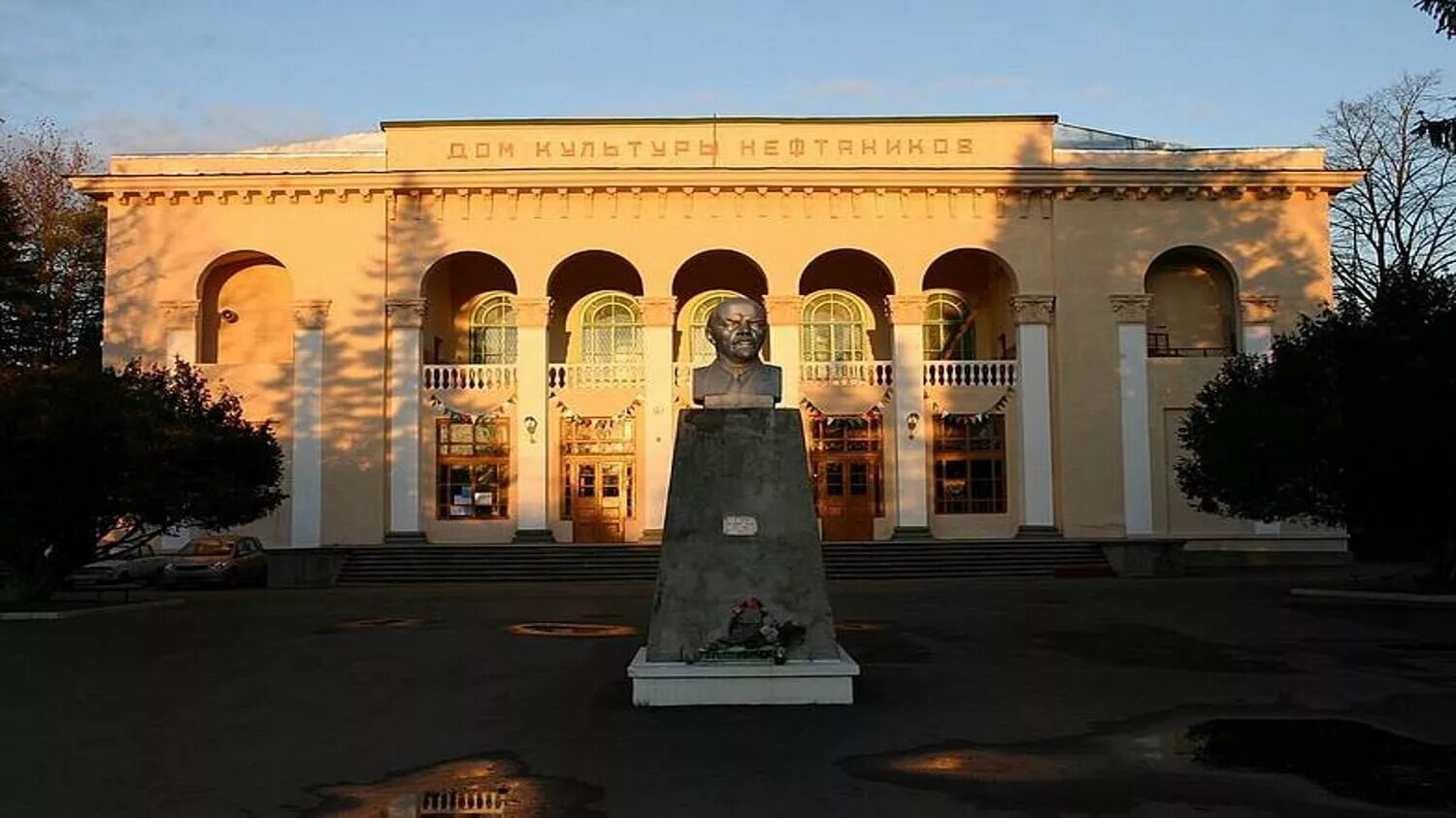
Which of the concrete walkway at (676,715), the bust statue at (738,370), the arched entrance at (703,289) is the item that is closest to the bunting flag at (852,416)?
the arched entrance at (703,289)

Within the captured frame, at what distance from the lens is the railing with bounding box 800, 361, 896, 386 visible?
34.2 meters

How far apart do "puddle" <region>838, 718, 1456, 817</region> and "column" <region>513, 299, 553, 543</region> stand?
2562 centimetres

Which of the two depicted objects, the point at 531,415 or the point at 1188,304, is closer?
the point at 531,415

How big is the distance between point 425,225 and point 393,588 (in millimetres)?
11959

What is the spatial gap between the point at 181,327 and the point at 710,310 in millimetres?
14230

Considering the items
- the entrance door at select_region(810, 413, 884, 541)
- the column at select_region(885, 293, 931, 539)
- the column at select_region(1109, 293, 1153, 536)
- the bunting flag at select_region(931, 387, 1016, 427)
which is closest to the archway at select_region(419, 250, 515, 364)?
the entrance door at select_region(810, 413, 884, 541)

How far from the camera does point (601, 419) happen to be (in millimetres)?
Answer: 34094

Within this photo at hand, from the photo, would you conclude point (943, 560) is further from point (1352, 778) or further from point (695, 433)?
point (1352, 778)

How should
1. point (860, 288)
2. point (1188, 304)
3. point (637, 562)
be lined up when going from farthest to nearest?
1. point (860, 288)
2. point (1188, 304)
3. point (637, 562)

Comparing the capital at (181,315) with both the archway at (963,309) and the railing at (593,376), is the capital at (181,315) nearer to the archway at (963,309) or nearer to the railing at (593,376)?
the railing at (593,376)

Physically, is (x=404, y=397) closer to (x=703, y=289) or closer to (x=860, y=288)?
(x=703, y=289)

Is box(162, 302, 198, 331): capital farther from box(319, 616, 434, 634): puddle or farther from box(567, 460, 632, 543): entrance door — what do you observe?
box(319, 616, 434, 634): puddle

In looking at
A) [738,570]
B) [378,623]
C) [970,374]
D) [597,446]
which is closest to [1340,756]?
[738,570]

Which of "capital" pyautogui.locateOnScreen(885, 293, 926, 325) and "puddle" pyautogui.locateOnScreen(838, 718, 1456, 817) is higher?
"capital" pyautogui.locateOnScreen(885, 293, 926, 325)
